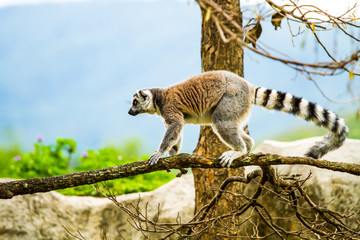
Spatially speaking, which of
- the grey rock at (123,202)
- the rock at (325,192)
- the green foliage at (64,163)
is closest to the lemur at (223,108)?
the rock at (325,192)

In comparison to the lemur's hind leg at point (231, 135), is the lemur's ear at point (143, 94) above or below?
above

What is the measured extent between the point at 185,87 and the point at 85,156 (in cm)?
422

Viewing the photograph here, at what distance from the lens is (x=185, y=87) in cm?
518

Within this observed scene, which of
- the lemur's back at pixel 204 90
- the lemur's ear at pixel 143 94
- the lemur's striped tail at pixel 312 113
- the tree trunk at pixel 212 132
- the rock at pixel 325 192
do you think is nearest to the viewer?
the lemur's striped tail at pixel 312 113

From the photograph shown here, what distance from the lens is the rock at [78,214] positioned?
19.8ft

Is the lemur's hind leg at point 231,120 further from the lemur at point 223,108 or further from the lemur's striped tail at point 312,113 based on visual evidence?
the lemur's striped tail at point 312,113

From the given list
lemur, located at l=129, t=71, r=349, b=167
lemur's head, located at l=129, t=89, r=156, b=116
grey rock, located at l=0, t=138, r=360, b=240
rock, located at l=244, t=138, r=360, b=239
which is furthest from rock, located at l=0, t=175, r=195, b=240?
lemur, located at l=129, t=71, r=349, b=167

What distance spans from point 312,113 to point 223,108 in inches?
43.1

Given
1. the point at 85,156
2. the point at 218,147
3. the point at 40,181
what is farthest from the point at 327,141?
the point at 85,156

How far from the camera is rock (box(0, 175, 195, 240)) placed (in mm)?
6035

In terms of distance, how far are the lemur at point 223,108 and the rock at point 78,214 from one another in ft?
6.27

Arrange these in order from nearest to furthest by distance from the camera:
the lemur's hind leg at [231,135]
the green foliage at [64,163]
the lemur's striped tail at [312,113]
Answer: the lemur's striped tail at [312,113], the lemur's hind leg at [231,135], the green foliage at [64,163]

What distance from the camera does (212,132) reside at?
5.86m

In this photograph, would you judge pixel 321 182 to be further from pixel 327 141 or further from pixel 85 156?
pixel 85 156
